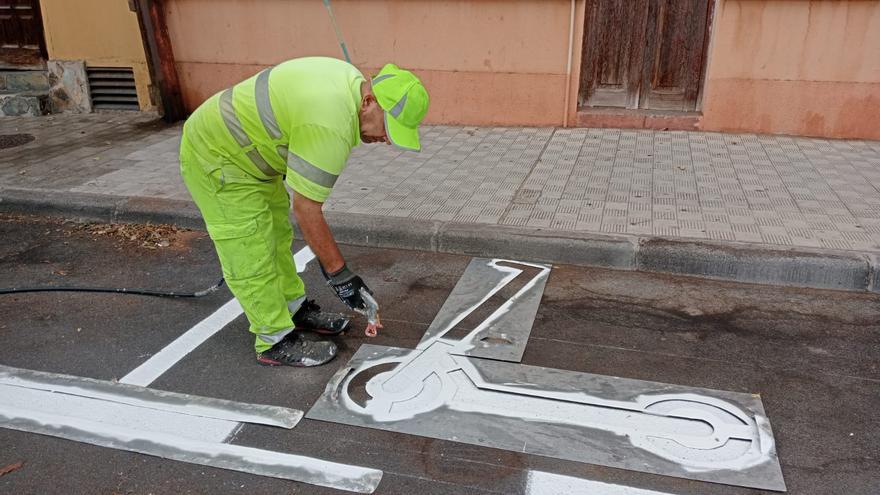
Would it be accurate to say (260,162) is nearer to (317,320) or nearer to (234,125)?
(234,125)

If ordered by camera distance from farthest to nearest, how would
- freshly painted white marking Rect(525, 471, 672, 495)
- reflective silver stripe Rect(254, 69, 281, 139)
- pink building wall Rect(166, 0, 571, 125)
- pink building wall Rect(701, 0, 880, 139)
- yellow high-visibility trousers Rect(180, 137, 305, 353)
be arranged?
1. pink building wall Rect(166, 0, 571, 125)
2. pink building wall Rect(701, 0, 880, 139)
3. yellow high-visibility trousers Rect(180, 137, 305, 353)
4. reflective silver stripe Rect(254, 69, 281, 139)
5. freshly painted white marking Rect(525, 471, 672, 495)

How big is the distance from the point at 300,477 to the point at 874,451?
2.36 m

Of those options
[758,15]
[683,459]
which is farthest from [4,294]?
[758,15]

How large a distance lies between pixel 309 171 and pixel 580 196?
10.4 ft

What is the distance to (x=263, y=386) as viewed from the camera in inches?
135

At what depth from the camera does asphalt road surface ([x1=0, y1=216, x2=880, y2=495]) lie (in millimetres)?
2791

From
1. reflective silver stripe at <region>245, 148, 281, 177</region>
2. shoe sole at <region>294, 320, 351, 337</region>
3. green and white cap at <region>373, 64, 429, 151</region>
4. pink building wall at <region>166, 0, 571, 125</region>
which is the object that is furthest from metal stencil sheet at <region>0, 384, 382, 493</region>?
pink building wall at <region>166, 0, 571, 125</region>

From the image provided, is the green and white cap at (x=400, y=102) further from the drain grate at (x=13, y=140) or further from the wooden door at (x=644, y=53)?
the drain grate at (x=13, y=140)

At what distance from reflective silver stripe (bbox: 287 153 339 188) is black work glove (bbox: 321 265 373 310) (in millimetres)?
455

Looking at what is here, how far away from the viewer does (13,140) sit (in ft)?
25.7

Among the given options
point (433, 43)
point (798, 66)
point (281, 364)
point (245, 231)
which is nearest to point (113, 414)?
point (281, 364)

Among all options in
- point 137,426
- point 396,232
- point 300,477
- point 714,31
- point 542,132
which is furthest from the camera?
point 542,132

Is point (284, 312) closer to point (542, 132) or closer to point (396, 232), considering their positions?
point (396, 232)

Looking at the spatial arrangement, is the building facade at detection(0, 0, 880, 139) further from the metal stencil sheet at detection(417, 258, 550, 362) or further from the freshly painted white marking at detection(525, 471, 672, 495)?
the freshly painted white marking at detection(525, 471, 672, 495)
